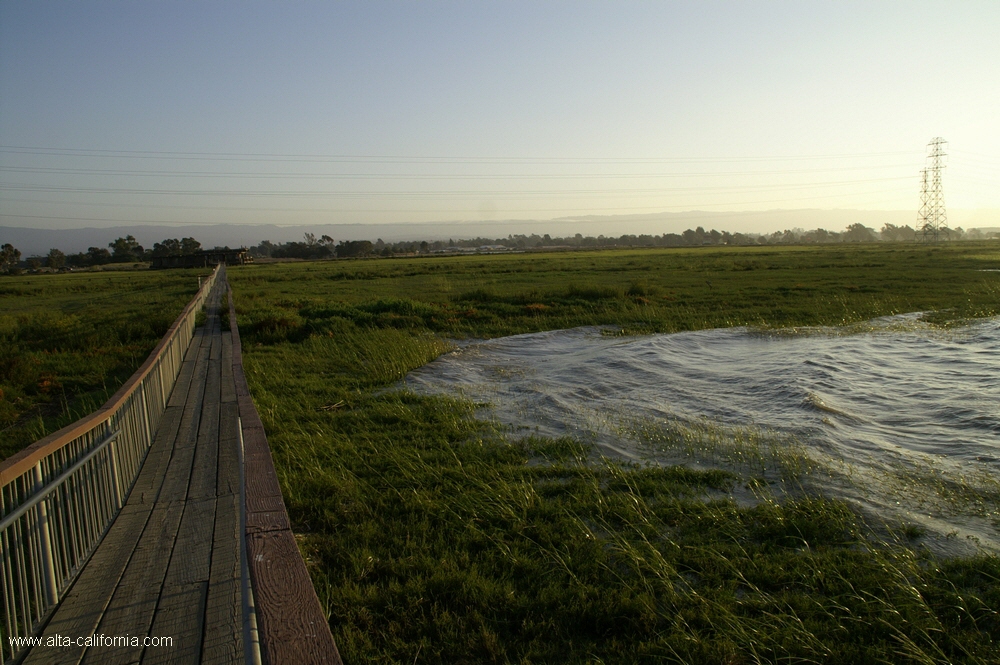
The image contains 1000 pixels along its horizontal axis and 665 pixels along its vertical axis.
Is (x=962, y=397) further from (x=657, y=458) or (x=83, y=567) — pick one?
(x=83, y=567)

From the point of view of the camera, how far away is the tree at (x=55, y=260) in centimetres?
9521

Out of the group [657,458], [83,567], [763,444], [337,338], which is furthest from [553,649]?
[337,338]

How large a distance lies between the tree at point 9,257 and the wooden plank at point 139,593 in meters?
106

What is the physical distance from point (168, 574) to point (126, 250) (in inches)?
5061

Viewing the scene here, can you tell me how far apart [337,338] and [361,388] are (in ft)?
17.8

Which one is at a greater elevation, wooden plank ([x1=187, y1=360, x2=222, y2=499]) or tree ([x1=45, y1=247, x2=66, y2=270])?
tree ([x1=45, y1=247, x2=66, y2=270])

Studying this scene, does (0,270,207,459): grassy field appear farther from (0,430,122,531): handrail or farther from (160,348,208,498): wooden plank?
(0,430,122,531): handrail

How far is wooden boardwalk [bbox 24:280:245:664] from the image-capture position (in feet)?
10.9

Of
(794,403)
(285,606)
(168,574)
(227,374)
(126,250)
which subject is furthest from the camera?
(126,250)

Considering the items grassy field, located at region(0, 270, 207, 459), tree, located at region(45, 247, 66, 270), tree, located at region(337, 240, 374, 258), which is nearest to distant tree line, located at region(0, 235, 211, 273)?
tree, located at region(45, 247, 66, 270)

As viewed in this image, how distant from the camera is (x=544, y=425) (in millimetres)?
9172

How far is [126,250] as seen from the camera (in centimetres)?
11350

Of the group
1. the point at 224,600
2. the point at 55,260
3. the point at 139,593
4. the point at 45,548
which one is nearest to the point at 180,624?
the point at 224,600

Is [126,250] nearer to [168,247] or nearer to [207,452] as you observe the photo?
[168,247]
